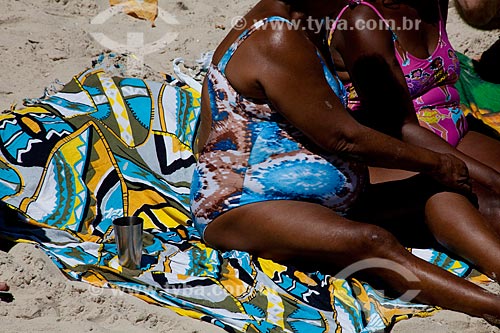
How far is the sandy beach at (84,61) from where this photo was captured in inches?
104

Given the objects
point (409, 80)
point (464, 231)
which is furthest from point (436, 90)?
point (464, 231)

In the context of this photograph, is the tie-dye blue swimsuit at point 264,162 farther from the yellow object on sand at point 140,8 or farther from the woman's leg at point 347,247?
the yellow object on sand at point 140,8

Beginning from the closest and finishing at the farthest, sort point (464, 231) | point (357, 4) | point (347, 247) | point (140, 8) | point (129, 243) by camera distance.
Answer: point (347, 247)
point (129, 243)
point (464, 231)
point (357, 4)
point (140, 8)

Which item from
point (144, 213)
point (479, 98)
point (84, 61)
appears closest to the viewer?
point (144, 213)

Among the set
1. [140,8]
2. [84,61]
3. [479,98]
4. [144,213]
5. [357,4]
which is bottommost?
[144,213]

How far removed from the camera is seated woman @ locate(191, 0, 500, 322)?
2809 millimetres

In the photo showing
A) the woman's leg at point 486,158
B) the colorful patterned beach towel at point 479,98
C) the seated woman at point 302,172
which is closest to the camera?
the seated woman at point 302,172

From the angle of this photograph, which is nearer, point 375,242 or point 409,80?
point 375,242

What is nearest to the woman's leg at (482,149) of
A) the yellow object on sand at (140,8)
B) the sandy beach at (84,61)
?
the sandy beach at (84,61)

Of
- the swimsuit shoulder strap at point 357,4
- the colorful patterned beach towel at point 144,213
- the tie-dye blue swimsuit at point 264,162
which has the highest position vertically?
the swimsuit shoulder strap at point 357,4

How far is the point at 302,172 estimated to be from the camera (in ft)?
9.78

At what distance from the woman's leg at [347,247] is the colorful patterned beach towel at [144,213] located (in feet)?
0.29

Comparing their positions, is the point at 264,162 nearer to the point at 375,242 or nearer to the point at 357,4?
the point at 375,242

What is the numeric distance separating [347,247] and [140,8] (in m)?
3.03
